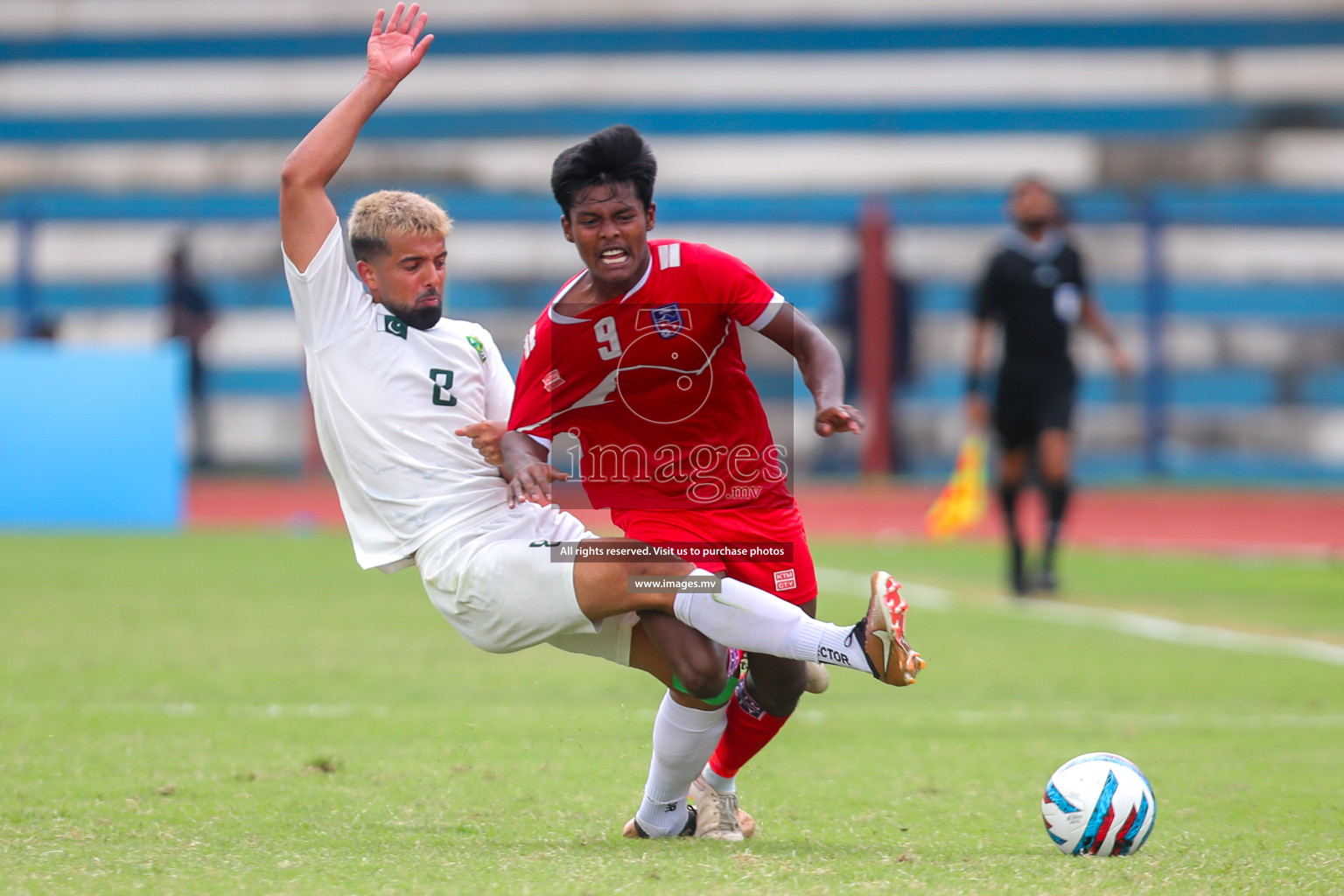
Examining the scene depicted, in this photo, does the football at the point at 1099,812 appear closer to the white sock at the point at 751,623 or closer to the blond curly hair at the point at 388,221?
the white sock at the point at 751,623

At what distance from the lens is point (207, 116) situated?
2428cm

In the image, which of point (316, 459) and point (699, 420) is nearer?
point (699, 420)

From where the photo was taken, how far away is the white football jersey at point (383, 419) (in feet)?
13.9

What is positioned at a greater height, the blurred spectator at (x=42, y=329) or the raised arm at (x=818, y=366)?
the raised arm at (x=818, y=366)

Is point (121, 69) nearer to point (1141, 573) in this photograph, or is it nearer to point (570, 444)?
point (1141, 573)

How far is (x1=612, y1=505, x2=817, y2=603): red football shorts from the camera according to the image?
423 centimetres

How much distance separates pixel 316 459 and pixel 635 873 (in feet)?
43.2

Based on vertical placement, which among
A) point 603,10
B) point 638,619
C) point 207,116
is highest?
point 603,10

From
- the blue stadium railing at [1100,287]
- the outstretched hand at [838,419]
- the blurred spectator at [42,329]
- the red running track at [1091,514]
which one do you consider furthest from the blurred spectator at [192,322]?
the outstretched hand at [838,419]

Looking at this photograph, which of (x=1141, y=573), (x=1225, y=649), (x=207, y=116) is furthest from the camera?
(x=207, y=116)

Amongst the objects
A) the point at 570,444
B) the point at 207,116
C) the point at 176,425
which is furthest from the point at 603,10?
the point at 570,444

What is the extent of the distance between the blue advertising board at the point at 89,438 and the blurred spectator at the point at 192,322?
10.4 ft

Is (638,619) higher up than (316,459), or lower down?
higher up

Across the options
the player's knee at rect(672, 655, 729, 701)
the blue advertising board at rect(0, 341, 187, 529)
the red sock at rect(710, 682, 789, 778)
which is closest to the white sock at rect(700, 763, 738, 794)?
the red sock at rect(710, 682, 789, 778)
